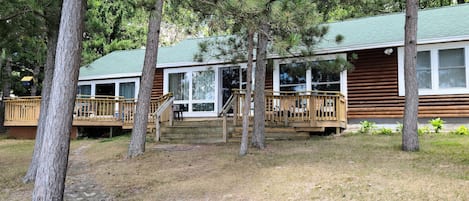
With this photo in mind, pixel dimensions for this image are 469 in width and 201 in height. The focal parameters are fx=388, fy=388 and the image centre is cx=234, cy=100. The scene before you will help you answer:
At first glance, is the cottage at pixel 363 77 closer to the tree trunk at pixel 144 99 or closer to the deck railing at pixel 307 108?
the deck railing at pixel 307 108

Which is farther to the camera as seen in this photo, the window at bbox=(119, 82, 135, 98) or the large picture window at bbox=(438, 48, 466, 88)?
the window at bbox=(119, 82, 135, 98)

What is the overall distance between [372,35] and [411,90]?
5234 millimetres

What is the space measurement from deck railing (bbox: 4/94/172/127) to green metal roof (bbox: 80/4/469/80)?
232cm

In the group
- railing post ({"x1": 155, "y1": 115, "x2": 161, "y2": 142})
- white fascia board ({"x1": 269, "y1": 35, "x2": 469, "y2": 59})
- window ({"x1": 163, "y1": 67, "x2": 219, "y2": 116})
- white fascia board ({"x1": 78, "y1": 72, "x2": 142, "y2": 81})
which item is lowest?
railing post ({"x1": 155, "y1": 115, "x2": 161, "y2": 142})

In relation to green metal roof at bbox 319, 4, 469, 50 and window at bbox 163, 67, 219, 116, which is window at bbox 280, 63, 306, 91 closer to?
green metal roof at bbox 319, 4, 469, 50

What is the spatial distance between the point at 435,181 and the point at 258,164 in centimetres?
316

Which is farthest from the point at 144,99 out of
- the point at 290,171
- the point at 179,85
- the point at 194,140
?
the point at 179,85

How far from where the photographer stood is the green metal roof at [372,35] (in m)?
11.7

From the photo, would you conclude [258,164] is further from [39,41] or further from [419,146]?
[39,41]

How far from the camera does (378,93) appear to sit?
12.4 m

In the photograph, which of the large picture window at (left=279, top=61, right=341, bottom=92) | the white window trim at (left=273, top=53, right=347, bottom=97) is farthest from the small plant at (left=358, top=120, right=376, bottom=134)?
the large picture window at (left=279, top=61, right=341, bottom=92)

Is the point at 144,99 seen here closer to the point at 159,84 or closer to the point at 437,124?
the point at 159,84

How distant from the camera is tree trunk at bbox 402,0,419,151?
835 cm

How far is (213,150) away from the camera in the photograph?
31.7 ft
